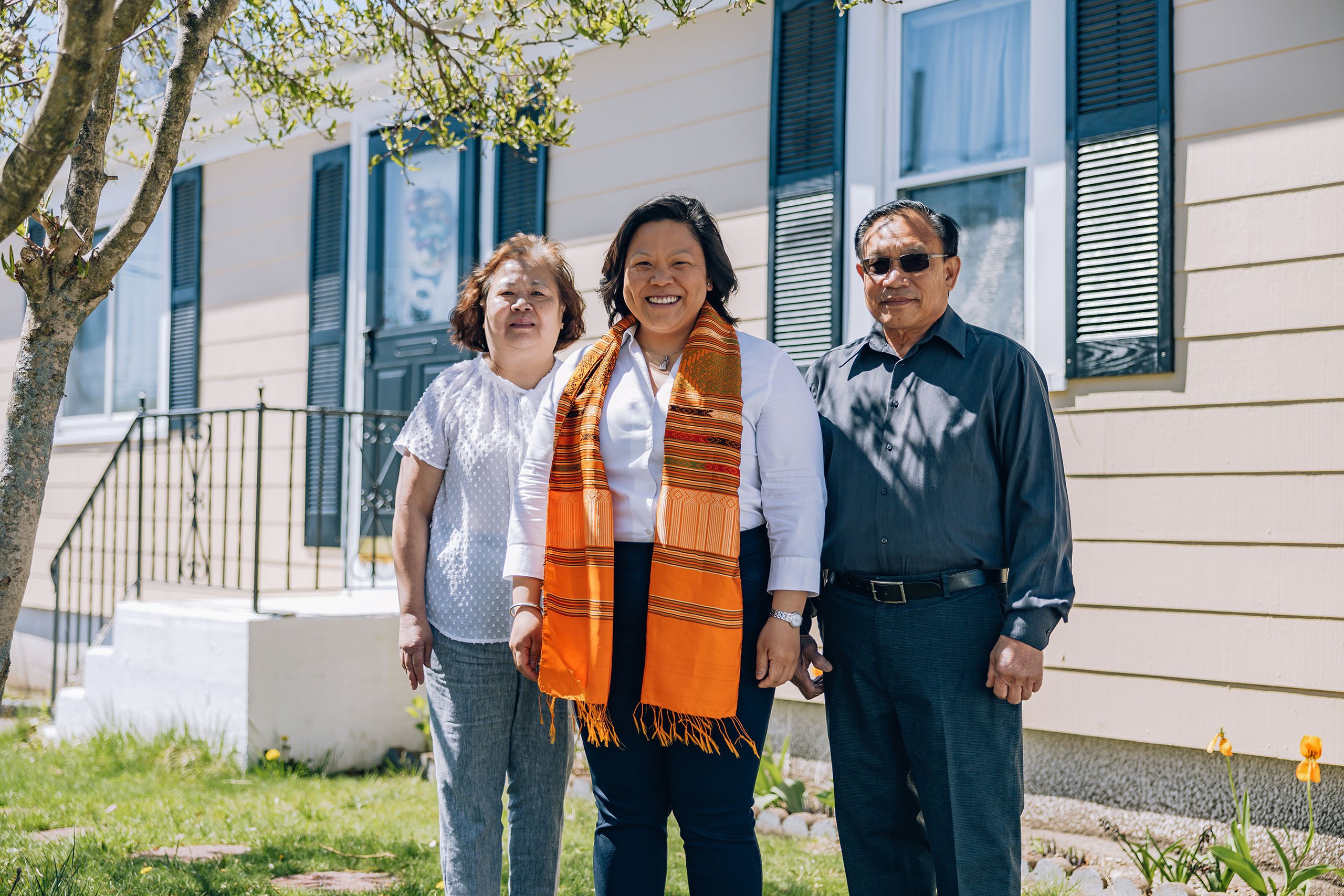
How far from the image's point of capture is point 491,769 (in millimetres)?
2422

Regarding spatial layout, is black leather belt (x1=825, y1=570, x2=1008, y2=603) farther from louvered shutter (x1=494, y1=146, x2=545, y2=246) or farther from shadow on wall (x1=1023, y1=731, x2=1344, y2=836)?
louvered shutter (x1=494, y1=146, x2=545, y2=246)

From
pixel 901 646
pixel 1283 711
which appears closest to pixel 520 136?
pixel 901 646

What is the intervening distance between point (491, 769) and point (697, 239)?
1203mm

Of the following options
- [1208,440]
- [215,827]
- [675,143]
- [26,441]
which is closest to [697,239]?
[26,441]

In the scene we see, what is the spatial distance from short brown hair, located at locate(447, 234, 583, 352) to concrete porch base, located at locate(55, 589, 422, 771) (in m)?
2.58

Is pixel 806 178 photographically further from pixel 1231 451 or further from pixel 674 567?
pixel 674 567

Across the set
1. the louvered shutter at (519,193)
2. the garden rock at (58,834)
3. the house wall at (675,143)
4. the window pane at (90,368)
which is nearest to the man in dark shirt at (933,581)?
the house wall at (675,143)

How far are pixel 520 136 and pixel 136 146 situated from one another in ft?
15.9

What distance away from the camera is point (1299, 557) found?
11.3 ft

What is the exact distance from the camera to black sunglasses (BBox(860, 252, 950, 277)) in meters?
2.35

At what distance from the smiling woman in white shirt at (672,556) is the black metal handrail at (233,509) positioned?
10.1 ft

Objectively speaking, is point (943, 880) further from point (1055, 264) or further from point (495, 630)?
point (1055, 264)

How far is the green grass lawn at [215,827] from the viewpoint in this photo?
321 centimetres

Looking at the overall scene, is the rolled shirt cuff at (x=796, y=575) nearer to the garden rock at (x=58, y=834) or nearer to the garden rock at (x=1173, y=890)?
the garden rock at (x=1173, y=890)
